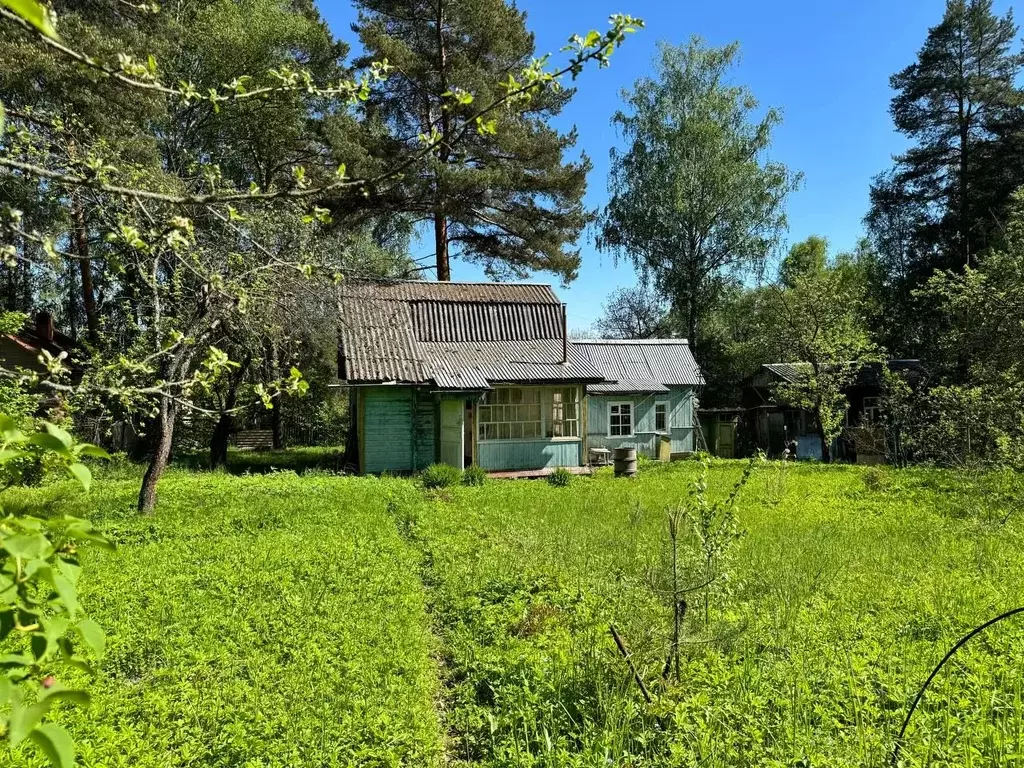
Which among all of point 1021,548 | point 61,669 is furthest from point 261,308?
point 1021,548

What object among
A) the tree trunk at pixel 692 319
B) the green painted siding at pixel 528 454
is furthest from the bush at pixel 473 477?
the tree trunk at pixel 692 319

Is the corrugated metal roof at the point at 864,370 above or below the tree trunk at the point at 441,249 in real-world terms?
below

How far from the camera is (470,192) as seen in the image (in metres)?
20.9

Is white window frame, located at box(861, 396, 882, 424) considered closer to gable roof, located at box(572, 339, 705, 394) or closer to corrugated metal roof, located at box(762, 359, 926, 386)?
corrugated metal roof, located at box(762, 359, 926, 386)

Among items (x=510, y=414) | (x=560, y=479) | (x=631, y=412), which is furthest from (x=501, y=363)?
(x=631, y=412)

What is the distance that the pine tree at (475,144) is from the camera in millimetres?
20078

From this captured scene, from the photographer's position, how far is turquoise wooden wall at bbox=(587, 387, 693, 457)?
21703 millimetres

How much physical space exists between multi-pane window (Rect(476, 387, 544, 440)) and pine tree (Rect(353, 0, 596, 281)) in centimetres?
716

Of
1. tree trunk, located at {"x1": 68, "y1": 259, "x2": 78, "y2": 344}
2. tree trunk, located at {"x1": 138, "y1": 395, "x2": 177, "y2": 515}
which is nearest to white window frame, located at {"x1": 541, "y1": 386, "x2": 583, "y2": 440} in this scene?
tree trunk, located at {"x1": 138, "y1": 395, "x2": 177, "y2": 515}

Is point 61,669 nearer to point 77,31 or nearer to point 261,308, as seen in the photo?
point 261,308

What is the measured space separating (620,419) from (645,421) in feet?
3.77

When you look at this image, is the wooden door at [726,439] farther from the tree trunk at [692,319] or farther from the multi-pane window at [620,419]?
the multi-pane window at [620,419]

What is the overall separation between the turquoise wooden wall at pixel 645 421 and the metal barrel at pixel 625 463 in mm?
4818

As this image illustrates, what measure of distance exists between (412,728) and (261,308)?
36.4 ft
